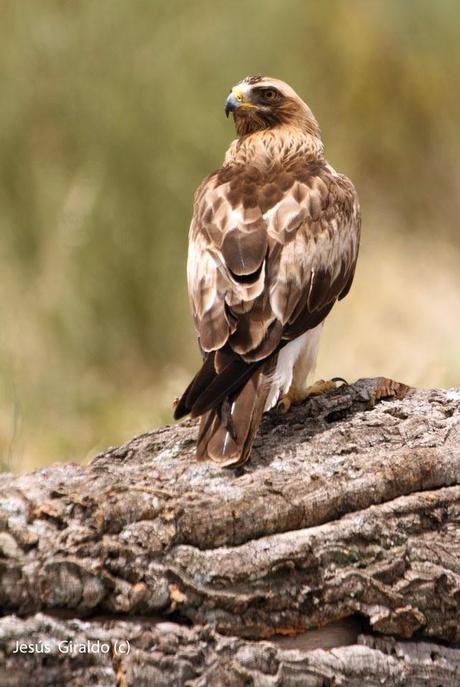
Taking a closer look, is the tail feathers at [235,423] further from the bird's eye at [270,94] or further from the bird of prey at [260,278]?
the bird's eye at [270,94]

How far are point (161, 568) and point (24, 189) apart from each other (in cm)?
732

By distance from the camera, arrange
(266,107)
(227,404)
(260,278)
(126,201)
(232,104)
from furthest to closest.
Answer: (126,201) < (266,107) < (232,104) < (260,278) < (227,404)

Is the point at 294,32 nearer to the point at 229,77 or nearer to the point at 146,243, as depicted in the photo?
the point at 229,77

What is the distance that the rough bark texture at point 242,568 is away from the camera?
133 inches

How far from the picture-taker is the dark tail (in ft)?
13.5

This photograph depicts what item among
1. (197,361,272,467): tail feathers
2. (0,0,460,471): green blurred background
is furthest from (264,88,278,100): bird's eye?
(0,0,460,471): green blurred background

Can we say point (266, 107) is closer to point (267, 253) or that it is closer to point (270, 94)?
point (270, 94)

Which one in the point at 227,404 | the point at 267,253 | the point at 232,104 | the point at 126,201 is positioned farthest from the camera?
the point at 126,201

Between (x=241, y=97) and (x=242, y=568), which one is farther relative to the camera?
(x=241, y=97)

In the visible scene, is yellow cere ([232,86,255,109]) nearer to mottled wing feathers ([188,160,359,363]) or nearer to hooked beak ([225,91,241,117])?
hooked beak ([225,91,241,117])

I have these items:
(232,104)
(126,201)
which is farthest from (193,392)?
(126,201)

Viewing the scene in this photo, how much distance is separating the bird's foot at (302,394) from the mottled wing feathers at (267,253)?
0.90ft

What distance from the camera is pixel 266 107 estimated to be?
6469mm

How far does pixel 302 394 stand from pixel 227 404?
645mm
